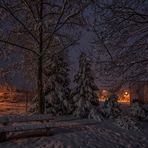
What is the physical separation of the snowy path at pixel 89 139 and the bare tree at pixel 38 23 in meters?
2.94

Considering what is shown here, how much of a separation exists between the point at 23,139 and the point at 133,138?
17.9 feet

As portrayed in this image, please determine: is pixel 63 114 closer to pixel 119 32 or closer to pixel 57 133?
pixel 57 133

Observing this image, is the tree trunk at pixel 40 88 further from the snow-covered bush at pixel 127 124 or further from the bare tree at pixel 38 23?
the snow-covered bush at pixel 127 124

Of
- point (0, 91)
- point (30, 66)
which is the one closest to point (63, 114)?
point (30, 66)

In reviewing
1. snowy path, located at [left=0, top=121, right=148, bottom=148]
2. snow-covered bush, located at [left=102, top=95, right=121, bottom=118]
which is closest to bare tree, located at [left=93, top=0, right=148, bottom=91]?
snowy path, located at [left=0, top=121, right=148, bottom=148]

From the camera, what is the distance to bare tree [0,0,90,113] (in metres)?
14.6

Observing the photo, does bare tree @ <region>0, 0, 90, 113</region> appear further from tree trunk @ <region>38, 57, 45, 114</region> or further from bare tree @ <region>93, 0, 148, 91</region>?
bare tree @ <region>93, 0, 148, 91</region>

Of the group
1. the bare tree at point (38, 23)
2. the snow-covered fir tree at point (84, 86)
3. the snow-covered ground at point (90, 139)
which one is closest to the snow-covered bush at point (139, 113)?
the snow-covered fir tree at point (84, 86)

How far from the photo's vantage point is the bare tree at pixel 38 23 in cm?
1462

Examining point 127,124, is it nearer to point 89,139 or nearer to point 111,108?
point 111,108

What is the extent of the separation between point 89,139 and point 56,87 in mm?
8300

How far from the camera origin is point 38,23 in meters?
A: 14.1

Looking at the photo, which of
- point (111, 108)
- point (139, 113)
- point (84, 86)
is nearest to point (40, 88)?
point (111, 108)

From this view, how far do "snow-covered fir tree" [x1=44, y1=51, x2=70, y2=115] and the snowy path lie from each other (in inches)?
189
